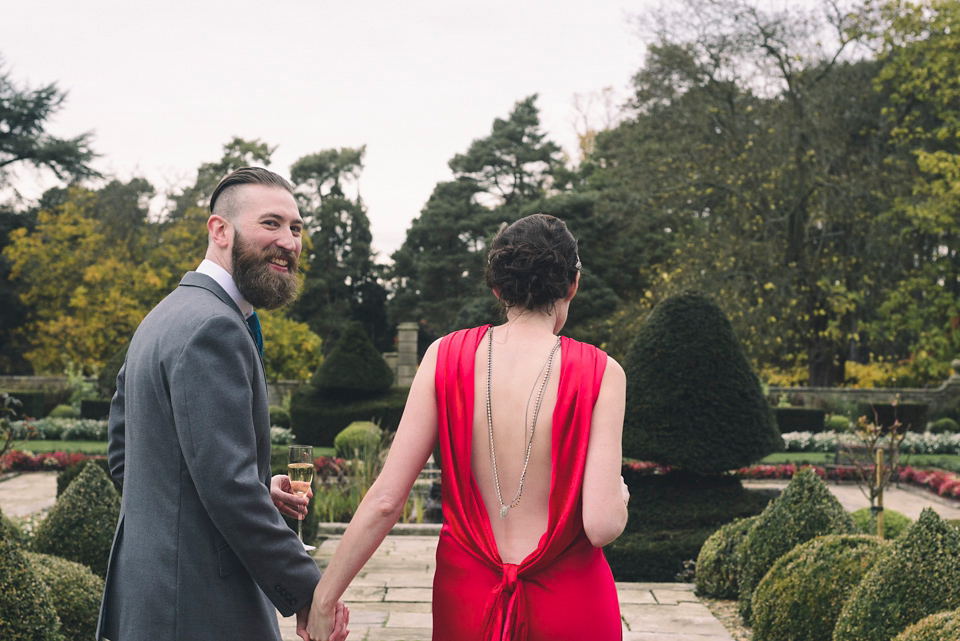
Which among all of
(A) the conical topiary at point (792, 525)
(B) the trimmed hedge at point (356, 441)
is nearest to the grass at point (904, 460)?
(B) the trimmed hedge at point (356, 441)

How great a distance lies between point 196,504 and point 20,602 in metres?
2.00

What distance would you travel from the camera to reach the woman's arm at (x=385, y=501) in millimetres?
2273

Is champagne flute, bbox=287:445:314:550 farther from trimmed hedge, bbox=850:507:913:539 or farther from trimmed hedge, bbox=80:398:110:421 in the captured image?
trimmed hedge, bbox=80:398:110:421

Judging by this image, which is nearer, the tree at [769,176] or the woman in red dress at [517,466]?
the woman in red dress at [517,466]

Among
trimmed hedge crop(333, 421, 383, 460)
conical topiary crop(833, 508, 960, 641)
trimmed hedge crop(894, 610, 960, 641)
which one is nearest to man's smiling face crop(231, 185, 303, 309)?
trimmed hedge crop(894, 610, 960, 641)

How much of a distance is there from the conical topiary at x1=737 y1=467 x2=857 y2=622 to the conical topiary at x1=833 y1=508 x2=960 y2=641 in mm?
1805

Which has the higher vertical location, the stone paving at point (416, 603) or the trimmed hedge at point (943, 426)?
the stone paving at point (416, 603)

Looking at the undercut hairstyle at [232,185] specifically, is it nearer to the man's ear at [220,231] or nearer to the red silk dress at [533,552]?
the man's ear at [220,231]

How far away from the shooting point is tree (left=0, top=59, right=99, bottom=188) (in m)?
33.2

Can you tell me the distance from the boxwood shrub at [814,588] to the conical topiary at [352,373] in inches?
513

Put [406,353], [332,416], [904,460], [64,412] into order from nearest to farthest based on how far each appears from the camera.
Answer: [904,460]
[332,416]
[64,412]
[406,353]

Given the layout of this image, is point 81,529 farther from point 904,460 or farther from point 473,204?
point 473,204

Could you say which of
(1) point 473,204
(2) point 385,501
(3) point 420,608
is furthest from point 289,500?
(1) point 473,204

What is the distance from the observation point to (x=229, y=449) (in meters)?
2.07
